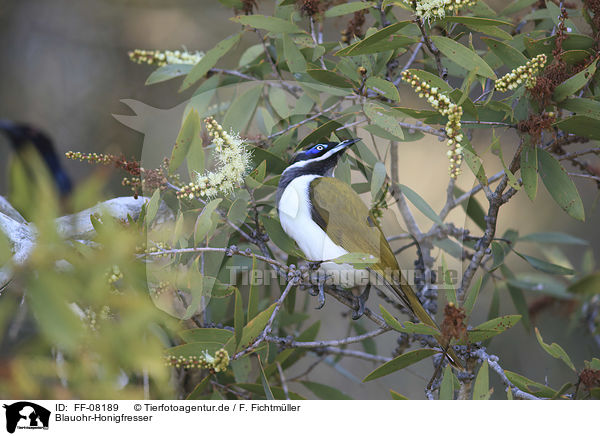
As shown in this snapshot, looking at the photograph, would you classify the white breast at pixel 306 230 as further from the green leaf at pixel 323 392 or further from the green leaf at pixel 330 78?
the green leaf at pixel 323 392

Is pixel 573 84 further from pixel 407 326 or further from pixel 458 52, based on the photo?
pixel 407 326

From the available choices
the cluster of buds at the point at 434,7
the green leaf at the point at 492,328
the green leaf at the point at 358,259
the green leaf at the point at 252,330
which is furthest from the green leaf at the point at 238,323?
the cluster of buds at the point at 434,7

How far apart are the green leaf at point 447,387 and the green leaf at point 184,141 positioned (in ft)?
1.06

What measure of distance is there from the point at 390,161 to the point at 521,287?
361 millimetres

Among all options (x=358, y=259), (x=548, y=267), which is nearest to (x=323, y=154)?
(x=358, y=259)

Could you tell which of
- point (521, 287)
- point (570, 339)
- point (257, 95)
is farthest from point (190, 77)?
point (570, 339)

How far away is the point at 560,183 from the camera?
0.55 meters

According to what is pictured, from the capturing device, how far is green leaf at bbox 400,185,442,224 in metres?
0.55

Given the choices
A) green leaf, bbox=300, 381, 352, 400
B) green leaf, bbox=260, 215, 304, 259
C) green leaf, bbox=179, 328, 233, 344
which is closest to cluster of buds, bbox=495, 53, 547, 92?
green leaf, bbox=260, 215, 304, 259

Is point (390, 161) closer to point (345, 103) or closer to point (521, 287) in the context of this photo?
point (345, 103)

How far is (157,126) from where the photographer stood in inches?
22.4

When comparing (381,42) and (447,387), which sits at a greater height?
(381,42)

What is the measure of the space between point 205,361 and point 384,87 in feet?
1.04

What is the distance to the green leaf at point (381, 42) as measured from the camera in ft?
1.65
